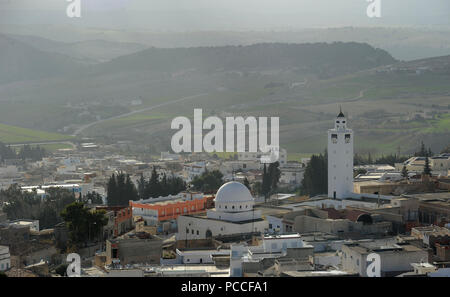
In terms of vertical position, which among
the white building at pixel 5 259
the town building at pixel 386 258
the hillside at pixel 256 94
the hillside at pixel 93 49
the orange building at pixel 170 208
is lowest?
the white building at pixel 5 259

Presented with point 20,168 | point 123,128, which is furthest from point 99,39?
point 20,168

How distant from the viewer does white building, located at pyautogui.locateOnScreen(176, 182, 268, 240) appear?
18.7m

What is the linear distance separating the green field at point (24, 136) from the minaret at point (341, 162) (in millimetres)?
44526

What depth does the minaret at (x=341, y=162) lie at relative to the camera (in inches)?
877

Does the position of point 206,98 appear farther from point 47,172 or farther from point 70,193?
point 70,193

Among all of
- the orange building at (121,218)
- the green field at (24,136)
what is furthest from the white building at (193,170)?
the green field at (24,136)

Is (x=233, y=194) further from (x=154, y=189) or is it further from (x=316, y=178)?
(x=316, y=178)

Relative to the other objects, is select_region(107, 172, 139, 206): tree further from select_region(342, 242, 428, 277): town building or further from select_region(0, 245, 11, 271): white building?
select_region(342, 242, 428, 277): town building

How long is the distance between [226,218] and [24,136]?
165 ft

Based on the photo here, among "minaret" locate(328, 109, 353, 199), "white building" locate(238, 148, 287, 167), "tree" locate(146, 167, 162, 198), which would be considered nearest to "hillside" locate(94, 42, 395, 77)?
"white building" locate(238, 148, 287, 167)

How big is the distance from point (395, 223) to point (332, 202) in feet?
10.6

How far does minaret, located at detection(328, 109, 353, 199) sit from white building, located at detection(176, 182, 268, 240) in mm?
3531

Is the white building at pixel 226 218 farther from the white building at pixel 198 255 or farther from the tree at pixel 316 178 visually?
the tree at pixel 316 178

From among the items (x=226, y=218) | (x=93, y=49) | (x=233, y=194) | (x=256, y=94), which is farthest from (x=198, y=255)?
(x=93, y=49)
